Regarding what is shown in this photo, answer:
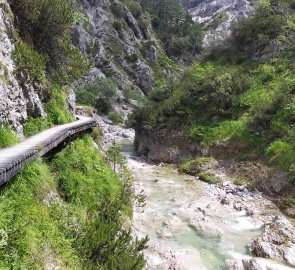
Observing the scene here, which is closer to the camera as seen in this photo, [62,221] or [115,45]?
[62,221]

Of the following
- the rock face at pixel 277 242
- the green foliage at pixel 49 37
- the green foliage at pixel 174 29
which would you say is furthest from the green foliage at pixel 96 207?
the green foliage at pixel 174 29

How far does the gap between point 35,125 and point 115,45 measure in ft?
254

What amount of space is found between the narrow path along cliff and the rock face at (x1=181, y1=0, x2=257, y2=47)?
4193 inches

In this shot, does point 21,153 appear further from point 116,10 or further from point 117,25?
point 116,10

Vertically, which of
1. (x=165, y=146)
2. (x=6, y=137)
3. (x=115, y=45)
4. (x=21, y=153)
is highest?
(x=115, y=45)

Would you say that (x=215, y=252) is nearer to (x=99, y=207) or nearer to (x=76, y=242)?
(x=99, y=207)

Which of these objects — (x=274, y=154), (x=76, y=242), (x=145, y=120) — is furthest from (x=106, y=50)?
(x=76, y=242)

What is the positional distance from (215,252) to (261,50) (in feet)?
106

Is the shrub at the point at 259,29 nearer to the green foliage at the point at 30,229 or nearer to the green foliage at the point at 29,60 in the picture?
the green foliage at the point at 29,60

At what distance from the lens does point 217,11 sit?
16375cm

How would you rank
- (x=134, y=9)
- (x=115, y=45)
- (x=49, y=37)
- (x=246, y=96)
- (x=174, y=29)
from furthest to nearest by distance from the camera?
(x=174, y=29), (x=134, y=9), (x=115, y=45), (x=246, y=96), (x=49, y=37)

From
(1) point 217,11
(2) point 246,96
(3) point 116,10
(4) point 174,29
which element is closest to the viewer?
(2) point 246,96

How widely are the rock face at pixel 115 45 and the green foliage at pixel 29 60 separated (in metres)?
59.4

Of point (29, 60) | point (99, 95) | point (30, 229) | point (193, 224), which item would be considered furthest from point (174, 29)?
point (30, 229)
